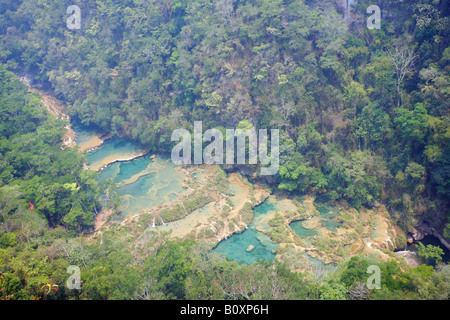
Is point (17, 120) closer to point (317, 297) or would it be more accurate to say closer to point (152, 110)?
point (152, 110)

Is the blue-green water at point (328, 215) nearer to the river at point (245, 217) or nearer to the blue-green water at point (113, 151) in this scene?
the river at point (245, 217)

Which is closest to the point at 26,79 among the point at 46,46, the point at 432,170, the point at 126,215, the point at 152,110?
the point at 46,46
